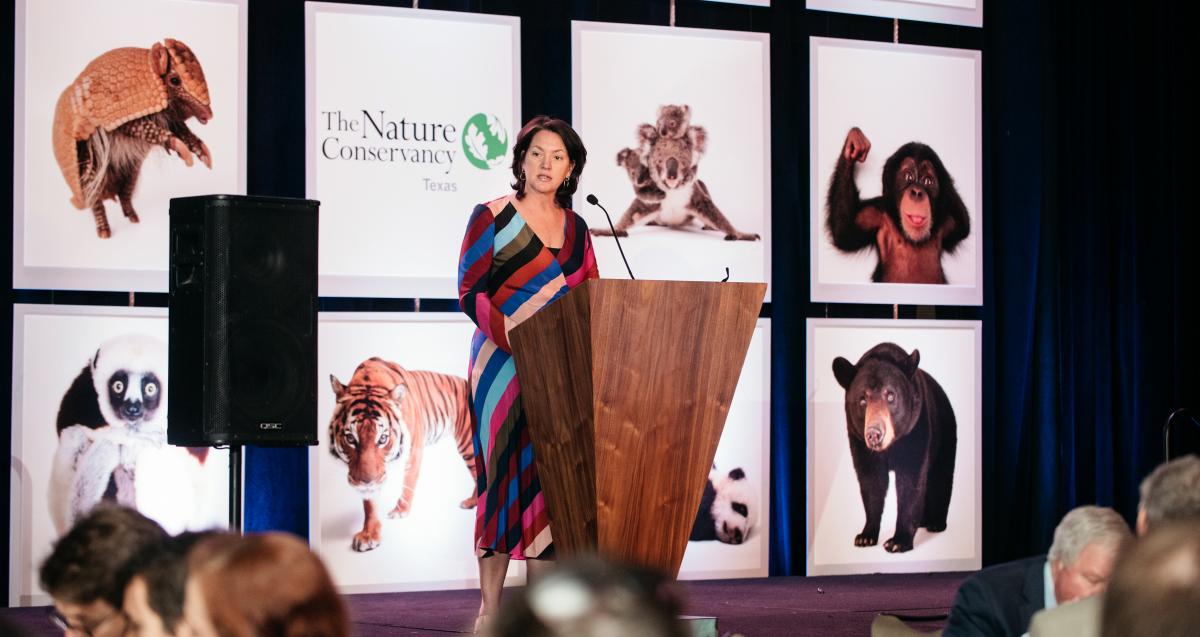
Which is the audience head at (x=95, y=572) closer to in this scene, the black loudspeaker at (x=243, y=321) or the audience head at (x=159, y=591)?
the audience head at (x=159, y=591)

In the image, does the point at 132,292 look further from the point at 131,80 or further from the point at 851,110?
the point at 851,110

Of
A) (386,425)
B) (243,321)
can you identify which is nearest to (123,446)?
(386,425)

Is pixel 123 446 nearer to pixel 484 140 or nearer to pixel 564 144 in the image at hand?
pixel 484 140

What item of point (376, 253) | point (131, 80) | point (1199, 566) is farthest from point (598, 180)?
point (1199, 566)

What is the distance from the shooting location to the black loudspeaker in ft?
13.2

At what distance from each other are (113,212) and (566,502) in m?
2.60

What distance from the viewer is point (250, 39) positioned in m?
5.38

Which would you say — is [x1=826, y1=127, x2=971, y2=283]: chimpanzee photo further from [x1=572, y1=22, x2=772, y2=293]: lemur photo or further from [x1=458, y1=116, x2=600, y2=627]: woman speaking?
[x1=458, y1=116, x2=600, y2=627]: woman speaking

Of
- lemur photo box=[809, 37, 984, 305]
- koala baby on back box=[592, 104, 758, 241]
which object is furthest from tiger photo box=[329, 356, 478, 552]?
lemur photo box=[809, 37, 984, 305]

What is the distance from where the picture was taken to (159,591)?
1905 millimetres

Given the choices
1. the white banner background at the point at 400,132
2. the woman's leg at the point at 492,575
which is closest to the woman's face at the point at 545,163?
the woman's leg at the point at 492,575

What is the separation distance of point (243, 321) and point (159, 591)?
2224 millimetres

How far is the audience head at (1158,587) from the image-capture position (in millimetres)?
979

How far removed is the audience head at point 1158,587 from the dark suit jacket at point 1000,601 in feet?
6.05
